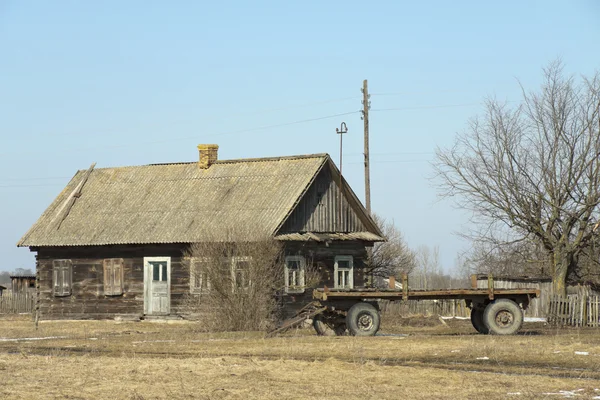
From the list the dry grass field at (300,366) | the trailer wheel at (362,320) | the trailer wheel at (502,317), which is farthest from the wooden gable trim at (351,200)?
the trailer wheel at (502,317)

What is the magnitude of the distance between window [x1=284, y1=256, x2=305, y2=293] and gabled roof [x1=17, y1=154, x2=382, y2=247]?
4.76 feet

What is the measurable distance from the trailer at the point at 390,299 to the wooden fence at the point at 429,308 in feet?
33.3

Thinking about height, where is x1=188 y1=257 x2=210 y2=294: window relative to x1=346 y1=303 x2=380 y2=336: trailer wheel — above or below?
above

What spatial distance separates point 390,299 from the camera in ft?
84.3

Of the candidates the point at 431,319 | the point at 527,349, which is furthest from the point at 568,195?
the point at 527,349

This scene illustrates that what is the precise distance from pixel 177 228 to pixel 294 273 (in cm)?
421

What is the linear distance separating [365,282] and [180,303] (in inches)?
246

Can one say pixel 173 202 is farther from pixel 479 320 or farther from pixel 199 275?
pixel 479 320

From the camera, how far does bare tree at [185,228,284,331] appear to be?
86.8 feet

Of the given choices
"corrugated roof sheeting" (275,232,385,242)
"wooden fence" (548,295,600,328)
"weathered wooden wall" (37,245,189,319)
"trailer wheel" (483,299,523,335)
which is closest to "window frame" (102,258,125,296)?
"weathered wooden wall" (37,245,189,319)

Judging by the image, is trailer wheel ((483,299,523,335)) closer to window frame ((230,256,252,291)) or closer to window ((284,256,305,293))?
window frame ((230,256,252,291))

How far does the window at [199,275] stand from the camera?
1065 inches

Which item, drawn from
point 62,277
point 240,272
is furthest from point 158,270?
point 240,272

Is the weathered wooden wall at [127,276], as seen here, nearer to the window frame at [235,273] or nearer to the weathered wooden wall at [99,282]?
the weathered wooden wall at [99,282]
